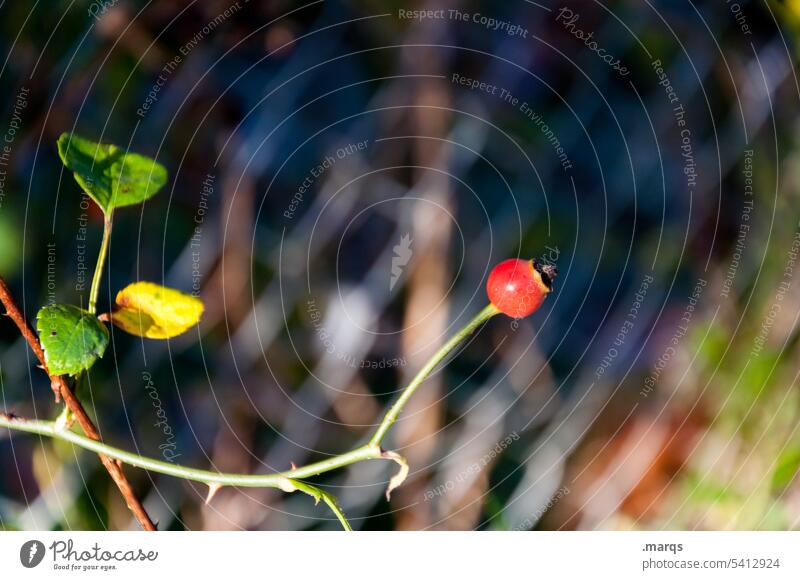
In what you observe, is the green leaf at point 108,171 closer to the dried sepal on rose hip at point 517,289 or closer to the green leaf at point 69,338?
the green leaf at point 69,338

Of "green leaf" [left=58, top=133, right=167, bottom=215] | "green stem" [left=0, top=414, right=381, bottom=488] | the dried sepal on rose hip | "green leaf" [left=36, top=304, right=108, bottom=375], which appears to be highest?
"green leaf" [left=58, top=133, right=167, bottom=215]

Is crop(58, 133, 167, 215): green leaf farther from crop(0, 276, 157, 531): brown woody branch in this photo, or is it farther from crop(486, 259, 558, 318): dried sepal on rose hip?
crop(486, 259, 558, 318): dried sepal on rose hip

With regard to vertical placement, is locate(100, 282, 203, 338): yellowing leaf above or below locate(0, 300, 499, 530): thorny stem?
above

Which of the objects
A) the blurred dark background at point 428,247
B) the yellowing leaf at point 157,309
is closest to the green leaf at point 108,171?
the yellowing leaf at point 157,309

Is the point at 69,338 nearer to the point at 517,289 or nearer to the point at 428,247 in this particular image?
the point at 517,289

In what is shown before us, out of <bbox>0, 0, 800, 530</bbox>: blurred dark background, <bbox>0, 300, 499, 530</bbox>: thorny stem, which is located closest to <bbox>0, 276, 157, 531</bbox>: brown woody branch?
<bbox>0, 300, 499, 530</bbox>: thorny stem
